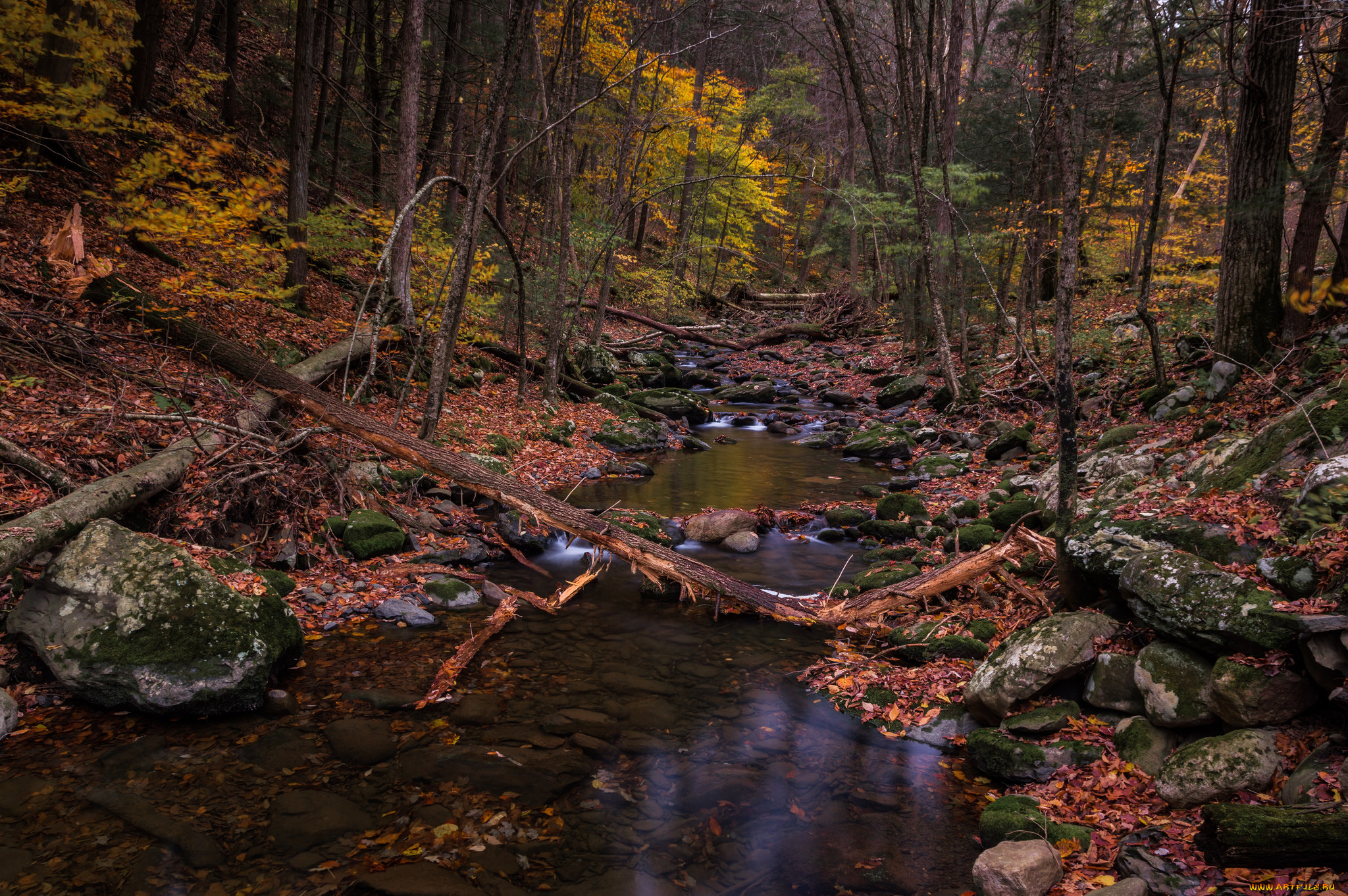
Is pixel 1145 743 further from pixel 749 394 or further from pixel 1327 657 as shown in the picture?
pixel 749 394

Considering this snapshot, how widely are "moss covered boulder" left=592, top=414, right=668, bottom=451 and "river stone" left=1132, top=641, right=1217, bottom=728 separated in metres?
11.4

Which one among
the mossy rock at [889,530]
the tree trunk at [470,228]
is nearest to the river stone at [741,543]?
the mossy rock at [889,530]

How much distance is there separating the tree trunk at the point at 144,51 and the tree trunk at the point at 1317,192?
61.9 feet

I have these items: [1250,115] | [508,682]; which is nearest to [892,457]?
[1250,115]

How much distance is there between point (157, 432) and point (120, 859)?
5058 millimetres

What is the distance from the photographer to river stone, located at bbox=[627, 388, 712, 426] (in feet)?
59.4

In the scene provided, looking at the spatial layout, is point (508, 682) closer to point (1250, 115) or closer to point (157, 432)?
point (157, 432)

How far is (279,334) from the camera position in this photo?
11.4 m

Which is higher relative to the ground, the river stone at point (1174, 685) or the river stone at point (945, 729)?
the river stone at point (1174, 685)

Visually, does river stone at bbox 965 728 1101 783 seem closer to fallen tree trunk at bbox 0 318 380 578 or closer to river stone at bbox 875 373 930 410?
fallen tree trunk at bbox 0 318 380 578

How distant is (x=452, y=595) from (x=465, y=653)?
1283 mm

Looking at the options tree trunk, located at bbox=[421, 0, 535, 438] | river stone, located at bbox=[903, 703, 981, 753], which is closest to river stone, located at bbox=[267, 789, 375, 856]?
river stone, located at bbox=[903, 703, 981, 753]

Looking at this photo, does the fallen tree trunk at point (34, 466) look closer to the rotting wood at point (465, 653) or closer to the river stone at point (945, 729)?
the rotting wood at point (465, 653)

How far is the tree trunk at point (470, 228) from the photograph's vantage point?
9.54 m
